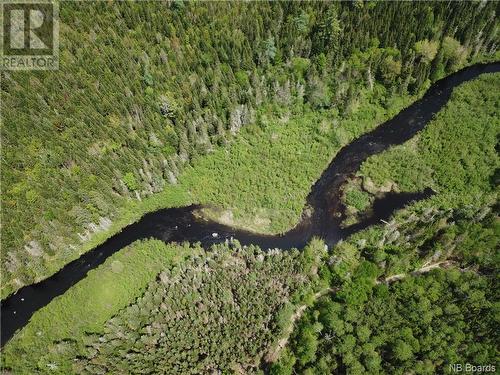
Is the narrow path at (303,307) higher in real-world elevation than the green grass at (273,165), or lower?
lower

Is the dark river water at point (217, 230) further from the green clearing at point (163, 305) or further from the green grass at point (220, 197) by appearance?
the green clearing at point (163, 305)

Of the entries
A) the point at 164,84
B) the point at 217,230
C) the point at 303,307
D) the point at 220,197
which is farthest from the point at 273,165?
the point at 164,84

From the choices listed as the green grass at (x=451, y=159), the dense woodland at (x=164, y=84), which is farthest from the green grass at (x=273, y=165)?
the green grass at (x=451, y=159)

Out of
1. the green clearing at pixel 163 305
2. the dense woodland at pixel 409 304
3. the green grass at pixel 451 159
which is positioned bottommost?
the green clearing at pixel 163 305

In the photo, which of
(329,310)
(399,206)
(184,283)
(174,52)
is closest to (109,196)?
(184,283)

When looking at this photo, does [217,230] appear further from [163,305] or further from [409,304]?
[409,304]
